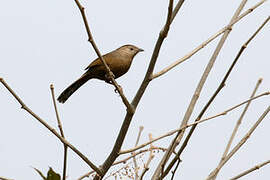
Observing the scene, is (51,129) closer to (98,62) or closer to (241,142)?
(241,142)

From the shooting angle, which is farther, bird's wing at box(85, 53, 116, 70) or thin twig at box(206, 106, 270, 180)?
bird's wing at box(85, 53, 116, 70)

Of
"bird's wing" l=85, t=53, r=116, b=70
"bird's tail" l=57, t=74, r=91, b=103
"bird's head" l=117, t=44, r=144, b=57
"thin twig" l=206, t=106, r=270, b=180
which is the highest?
"bird's head" l=117, t=44, r=144, b=57

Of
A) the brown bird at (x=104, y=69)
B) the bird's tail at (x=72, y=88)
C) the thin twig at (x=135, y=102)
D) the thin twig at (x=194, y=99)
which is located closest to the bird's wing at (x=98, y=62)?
the brown bird at (x=104, y=69)

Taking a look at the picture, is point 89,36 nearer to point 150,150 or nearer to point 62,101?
point 150,150

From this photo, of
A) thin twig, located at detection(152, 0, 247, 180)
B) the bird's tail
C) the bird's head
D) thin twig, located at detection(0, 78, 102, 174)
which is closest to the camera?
thin twig, located at detection(0, 78, 102, 174)

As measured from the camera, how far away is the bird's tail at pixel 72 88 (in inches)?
191

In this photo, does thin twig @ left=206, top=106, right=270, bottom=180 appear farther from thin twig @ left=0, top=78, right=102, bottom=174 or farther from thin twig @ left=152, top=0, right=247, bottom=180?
thin twig @ left=0, top=78, right=102, bottom=174

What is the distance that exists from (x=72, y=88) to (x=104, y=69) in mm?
419

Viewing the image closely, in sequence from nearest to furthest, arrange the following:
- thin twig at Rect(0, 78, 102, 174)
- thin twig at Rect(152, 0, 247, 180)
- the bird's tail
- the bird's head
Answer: thin twig at Rect(0, 78, 102, 174), thin twig at Rect(152, 0, 247, 180), the bird's tail, the bird's head

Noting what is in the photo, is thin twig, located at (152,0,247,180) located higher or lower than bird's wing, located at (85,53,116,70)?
lower

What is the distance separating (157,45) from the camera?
2205 millimetres

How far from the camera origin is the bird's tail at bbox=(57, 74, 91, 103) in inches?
191

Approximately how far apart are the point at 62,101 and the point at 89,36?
2.72m

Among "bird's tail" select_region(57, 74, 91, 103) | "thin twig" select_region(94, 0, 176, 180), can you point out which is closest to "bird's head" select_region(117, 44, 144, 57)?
"bird's tail" select_region(57, 74, 91, 103)
